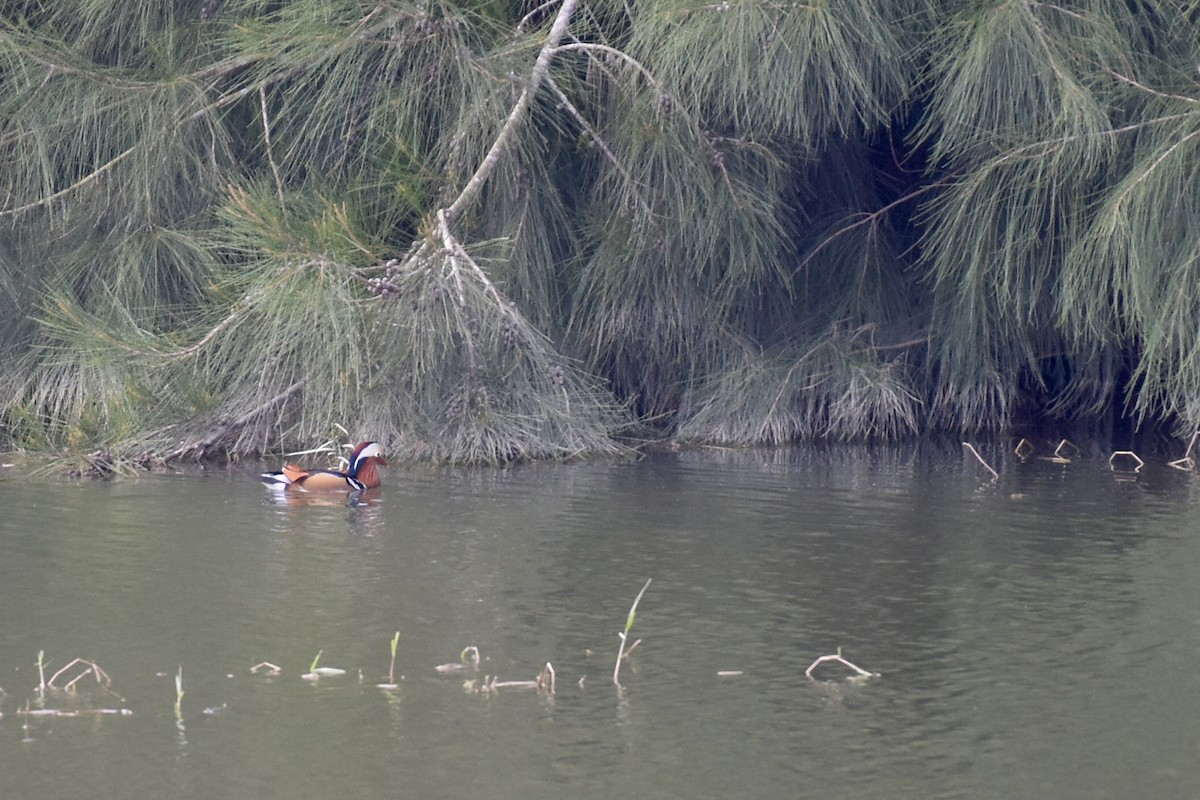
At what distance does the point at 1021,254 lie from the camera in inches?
295

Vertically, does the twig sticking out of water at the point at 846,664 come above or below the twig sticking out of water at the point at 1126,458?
below

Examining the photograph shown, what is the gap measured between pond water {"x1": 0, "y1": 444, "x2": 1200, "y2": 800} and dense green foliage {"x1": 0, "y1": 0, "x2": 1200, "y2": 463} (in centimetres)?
75

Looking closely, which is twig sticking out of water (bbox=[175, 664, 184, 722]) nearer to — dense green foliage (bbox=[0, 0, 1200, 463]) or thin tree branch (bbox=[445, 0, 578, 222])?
dense green foliage (bbox=[0, 0, 1200, 463])

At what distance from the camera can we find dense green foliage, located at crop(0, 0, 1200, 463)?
7.11m

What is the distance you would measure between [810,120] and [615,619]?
3.50m

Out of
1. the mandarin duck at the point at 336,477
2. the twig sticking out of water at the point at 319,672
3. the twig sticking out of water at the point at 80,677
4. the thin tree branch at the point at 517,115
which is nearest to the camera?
the twig sticking out of water at the point at 80,677

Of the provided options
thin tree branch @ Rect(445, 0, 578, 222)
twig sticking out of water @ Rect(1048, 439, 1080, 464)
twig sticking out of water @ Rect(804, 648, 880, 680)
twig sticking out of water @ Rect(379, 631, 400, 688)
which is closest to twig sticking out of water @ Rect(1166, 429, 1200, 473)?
twig sticking out of water @ Rect(1048, 439, 1080, 464)

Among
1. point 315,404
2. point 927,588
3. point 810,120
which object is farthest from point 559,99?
point 927,588

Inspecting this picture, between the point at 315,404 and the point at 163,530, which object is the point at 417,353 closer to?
the point at 315,404

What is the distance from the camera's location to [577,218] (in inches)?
329

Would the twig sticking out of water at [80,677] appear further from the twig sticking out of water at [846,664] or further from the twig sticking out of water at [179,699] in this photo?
the twig sticking out of water at [846,664]

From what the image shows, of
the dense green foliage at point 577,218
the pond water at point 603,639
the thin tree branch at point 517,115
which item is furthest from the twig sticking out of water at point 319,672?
the thin tree branch at point 517,115

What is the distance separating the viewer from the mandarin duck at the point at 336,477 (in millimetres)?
6898

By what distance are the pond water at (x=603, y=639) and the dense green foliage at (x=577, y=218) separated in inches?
29.5
